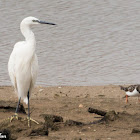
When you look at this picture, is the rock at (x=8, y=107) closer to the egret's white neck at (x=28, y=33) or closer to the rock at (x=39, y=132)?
the egret's white neck at (x=28, y=33)

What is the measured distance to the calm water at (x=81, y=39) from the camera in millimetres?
13344

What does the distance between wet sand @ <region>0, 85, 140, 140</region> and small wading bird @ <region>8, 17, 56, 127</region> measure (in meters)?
0.64

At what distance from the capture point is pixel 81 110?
918 cm

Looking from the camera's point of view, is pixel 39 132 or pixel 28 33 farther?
pixel 28 33

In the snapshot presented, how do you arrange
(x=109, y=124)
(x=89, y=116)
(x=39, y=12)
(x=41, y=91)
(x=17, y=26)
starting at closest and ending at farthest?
(x=109, y=124)
(x=89, y=116)
(x=41, y=91)
(x=17, y=26)
(x=39, y=12)

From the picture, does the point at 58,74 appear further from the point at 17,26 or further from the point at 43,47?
the point at 17,26

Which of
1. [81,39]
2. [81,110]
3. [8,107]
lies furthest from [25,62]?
[81,39]

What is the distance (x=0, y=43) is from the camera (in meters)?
16.3

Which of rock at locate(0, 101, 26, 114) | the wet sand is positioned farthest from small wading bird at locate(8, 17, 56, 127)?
the wet sand

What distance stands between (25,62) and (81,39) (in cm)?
886

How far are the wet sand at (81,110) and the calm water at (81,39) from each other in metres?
1.14

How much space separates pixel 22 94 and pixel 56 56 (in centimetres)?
677

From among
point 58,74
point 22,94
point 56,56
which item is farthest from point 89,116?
point 56,56

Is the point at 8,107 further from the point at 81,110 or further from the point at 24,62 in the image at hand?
the point at 81,110
